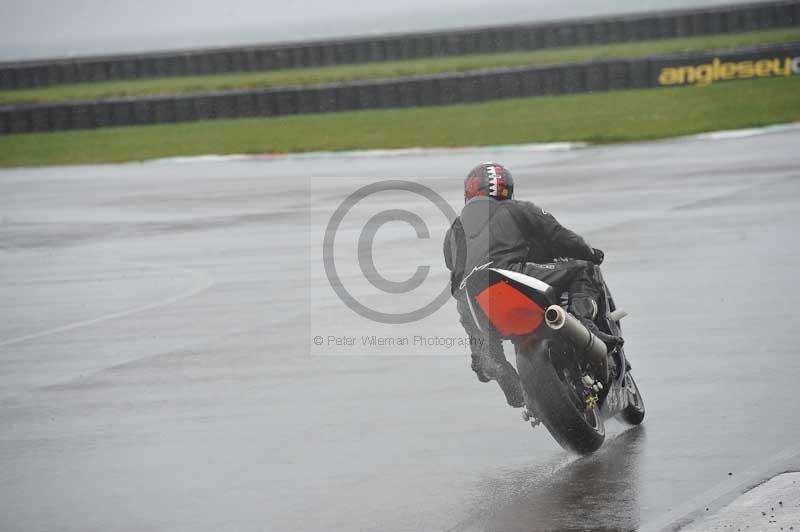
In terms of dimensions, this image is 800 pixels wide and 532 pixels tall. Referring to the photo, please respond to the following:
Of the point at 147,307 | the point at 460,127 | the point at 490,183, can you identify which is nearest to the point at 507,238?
the point at 490,183

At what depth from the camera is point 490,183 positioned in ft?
25.2

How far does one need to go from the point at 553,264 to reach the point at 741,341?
2.85m

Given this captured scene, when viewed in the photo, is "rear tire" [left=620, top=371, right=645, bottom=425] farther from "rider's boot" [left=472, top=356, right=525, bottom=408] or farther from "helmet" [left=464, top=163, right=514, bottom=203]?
"helmet" [left=464, top=163, right=514, bottom=203]

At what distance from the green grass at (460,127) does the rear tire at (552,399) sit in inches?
729

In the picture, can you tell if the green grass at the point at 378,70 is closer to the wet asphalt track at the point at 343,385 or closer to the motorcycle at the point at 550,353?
the wet asphalt track at the point at 343,385

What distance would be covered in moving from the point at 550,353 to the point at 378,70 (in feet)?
109

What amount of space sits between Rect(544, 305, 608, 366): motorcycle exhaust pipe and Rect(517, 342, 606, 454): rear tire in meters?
0.12

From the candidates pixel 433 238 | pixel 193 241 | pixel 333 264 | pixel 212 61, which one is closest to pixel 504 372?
pixel 333 264

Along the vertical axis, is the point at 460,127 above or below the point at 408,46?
above

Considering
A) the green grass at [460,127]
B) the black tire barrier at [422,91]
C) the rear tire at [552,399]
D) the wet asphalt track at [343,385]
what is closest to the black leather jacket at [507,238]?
the rear tire at [552,399]

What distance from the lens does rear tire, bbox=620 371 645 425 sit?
25.8 feet

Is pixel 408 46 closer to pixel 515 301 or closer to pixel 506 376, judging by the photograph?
pixel 506 376

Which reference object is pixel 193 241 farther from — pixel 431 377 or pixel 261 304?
pixel 431 377

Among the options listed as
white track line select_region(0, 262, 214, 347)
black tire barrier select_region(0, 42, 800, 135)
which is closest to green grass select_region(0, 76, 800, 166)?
black tire barrier select_region(0, 42, 800, 135)
